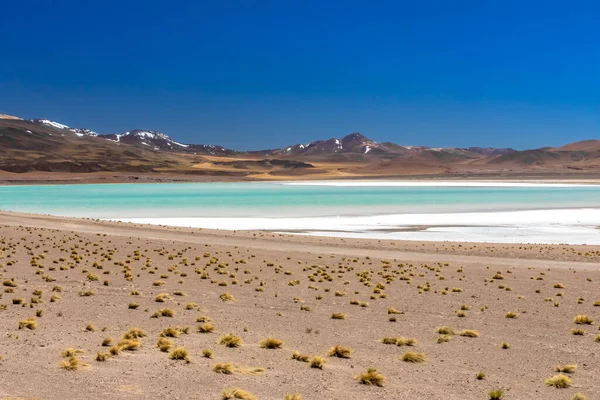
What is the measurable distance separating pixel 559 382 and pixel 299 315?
578cm

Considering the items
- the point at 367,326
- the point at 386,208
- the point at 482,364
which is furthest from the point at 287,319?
the point at 386,208

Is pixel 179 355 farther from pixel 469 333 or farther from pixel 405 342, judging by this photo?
pixel 469 333

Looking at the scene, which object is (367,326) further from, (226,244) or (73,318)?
(226,244)

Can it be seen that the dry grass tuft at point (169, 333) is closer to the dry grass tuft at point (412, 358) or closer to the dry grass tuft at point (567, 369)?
the dry grass tuft at point (412, 358)

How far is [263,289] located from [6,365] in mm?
8530

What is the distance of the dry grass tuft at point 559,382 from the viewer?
8328mm

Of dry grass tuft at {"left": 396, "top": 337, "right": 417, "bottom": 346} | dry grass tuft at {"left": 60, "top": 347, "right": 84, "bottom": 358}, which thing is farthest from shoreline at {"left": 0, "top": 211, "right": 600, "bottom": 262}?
dry grass tuft at {"left": 60, "top": 347, "right": 84, "bottom": 358}

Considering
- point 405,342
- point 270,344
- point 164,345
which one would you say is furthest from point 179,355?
point 405,342

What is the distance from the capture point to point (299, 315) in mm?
13172

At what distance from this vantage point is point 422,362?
9508mm

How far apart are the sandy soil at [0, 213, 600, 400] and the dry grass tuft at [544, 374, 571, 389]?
110 millimetres

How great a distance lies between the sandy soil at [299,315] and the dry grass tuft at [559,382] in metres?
0.11

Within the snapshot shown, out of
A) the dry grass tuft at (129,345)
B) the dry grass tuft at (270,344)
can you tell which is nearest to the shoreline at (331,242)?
the dry grass tuft at (270,344)

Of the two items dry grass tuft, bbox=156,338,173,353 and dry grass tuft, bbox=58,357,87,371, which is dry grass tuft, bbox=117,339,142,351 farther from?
dry grass tuft, bbox=58,357,87,371
